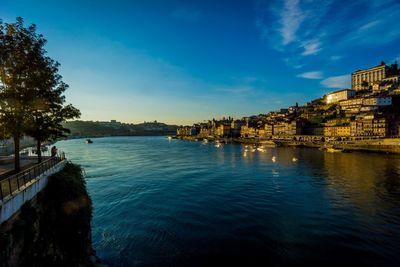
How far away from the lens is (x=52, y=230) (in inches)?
430

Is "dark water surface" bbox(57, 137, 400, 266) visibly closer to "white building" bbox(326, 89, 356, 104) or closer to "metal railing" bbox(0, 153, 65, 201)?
"metal railing" bbox(0, 153, 65, 201)

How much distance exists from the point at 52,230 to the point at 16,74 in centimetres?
965

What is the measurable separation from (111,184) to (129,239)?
61.2 feet

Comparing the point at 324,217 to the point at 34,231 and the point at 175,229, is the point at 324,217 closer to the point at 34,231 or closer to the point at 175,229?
the point at 175,229

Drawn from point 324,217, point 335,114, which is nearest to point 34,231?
point 324,217

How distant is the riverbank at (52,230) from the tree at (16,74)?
4074 mm

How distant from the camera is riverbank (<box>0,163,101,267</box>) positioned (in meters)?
7.92

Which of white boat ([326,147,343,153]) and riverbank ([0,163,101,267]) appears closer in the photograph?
riverbank ([0,163,101,267])

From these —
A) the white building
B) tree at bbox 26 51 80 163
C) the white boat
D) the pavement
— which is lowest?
the white boat

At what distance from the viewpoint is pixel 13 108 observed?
14.0m

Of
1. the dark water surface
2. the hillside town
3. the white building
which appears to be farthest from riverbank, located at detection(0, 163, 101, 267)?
the white building

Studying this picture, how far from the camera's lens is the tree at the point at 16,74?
13.3m

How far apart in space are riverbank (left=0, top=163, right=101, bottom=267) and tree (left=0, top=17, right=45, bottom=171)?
4.07m

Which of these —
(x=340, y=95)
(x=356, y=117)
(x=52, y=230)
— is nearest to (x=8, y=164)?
(x=52, y=230)
